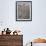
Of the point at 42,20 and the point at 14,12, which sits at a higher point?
the point at 14,12

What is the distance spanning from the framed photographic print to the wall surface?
0.08 meters

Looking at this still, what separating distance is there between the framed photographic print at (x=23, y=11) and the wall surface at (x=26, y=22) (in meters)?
0.08

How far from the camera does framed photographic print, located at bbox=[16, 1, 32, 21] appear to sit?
2785 mm

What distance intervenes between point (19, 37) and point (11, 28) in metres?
0.32

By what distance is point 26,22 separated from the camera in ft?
9.15

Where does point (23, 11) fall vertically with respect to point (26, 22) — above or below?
above

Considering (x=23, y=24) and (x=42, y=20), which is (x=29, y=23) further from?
(x=42, y=20)

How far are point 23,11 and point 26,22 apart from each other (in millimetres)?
308

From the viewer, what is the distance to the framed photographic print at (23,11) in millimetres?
2785

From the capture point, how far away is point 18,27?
2768 millimetres

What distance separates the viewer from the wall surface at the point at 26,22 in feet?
9.07

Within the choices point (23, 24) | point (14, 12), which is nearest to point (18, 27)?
point (23, 24)

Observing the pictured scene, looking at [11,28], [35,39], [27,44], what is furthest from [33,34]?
[11,28]

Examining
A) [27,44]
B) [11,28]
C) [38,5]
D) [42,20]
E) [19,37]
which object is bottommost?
[27,44]
